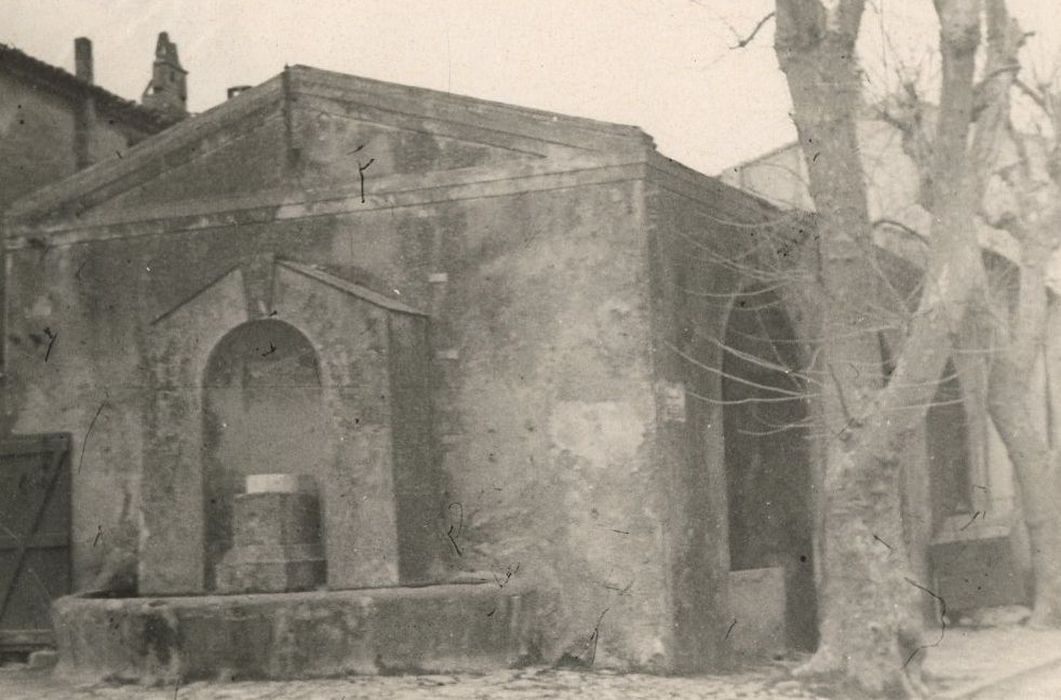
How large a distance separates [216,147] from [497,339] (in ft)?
11.1

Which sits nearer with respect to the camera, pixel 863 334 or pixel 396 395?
pixel 863 334

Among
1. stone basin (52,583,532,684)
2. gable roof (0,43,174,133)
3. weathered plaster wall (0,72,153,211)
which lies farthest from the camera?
weathered plaster wall (0,72,153,211)

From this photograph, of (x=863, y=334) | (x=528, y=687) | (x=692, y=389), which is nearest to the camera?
(x=528, y=687)

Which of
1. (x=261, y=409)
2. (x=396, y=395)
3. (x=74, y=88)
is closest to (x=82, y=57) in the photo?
(x=74, y=88)

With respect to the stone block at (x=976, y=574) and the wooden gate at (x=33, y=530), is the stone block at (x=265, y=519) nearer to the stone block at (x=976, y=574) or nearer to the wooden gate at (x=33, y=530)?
the wooden gate at (x=33, y=530)

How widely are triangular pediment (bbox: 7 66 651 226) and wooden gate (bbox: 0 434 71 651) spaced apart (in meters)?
2.24

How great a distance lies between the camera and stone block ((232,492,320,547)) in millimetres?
10195

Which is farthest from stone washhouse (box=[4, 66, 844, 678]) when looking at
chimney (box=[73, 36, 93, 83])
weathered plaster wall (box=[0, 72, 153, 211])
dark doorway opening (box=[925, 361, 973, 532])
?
chimney (box=[73, 36, 93, 83])

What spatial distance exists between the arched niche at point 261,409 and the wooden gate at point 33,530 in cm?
173

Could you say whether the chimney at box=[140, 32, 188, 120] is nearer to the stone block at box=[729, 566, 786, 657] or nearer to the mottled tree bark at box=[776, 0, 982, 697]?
the stone block at box=[729, 566, 786, 657]

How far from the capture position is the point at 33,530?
1172cm

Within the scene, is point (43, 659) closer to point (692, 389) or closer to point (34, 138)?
point (692, 389)

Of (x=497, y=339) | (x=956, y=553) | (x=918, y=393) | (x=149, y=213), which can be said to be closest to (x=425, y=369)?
(x=497, y=339)

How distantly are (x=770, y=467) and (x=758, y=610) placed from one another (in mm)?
1675
